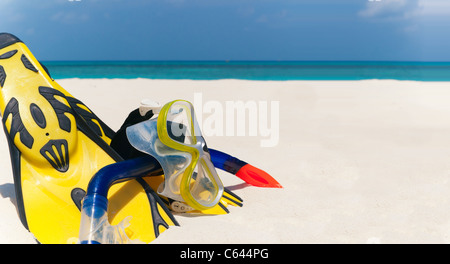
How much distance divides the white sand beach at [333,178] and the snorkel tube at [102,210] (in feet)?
1.19

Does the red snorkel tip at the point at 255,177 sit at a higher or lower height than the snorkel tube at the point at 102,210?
higher

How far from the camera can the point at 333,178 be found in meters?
4.93

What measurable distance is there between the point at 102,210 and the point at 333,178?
293 centimetres

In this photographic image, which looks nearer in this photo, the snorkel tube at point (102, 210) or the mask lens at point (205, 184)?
the snorkel tube at point (102, 210)

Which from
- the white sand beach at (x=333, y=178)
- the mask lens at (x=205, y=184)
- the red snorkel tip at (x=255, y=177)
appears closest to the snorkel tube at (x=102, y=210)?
the white sand beach at (x=333, y=178)

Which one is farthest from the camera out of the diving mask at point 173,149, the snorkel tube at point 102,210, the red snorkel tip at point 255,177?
the red snorkel tip at point 255,177

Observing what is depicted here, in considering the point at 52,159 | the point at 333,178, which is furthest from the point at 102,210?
the point at 333,178

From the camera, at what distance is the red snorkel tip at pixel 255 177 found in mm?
4137

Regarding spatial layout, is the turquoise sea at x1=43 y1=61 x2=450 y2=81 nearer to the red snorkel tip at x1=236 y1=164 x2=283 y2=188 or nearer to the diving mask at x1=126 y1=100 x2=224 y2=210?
the red snorkel tip at x1=236 y1=164 x2=283 y2=188

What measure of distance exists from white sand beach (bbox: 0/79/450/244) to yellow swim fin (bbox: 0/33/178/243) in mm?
183

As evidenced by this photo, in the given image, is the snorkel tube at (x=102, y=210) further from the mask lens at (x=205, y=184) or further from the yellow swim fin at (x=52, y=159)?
the mask lens at (x=205, y=184)

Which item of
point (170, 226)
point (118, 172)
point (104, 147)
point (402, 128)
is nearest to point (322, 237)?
point (170, 226)

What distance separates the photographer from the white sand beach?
129 inches

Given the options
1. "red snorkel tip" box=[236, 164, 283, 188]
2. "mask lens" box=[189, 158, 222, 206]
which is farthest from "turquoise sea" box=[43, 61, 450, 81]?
"mask lens" box=[189, 158, 222, 206]
